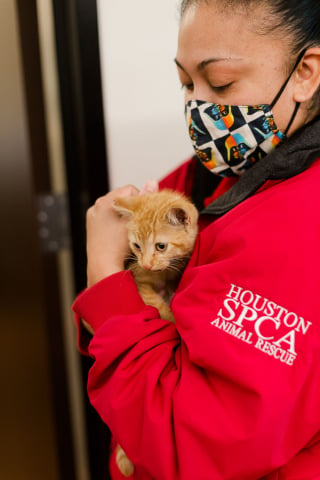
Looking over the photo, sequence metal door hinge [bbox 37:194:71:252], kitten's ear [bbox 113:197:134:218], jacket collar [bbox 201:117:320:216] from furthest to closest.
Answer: metal door hinge [bbox 37:194:71:252] < kitten's ear [bbox 113:197:134:218] < jacket collar [bbox 201:117:320:216]

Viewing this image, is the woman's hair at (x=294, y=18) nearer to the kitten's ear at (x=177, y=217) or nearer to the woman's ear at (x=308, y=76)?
the woman's ear at (x=308, y=76)

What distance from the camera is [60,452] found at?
1.51 metres

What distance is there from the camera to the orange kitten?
41.9 inches

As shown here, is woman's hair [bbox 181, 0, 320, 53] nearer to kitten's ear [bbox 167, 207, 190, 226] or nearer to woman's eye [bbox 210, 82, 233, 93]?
woman's eye [bbox 210, 82, 233, 93]

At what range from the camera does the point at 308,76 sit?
861mm

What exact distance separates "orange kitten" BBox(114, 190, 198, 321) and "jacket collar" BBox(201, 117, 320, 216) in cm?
16

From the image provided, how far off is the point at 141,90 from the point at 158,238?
1.64ft

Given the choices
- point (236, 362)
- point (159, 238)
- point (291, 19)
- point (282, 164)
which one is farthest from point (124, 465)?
point (291, 19)

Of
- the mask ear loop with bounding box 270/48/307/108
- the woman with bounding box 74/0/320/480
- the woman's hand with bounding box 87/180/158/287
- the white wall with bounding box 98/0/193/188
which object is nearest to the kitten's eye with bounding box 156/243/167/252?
the woman's hand with bounding box 87/180/158/287

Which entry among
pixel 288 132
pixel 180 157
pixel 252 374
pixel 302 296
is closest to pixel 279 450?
pixel 252 374

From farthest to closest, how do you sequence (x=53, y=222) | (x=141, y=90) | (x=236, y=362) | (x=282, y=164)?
(x=53, y=222)
(x=141, y=90)
(x=282, y=164)
(x=236, y=362)

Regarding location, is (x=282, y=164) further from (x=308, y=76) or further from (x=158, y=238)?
(x=158, y=238)

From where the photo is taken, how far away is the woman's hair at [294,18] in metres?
0.81

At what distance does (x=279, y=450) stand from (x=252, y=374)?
0.47 feet
